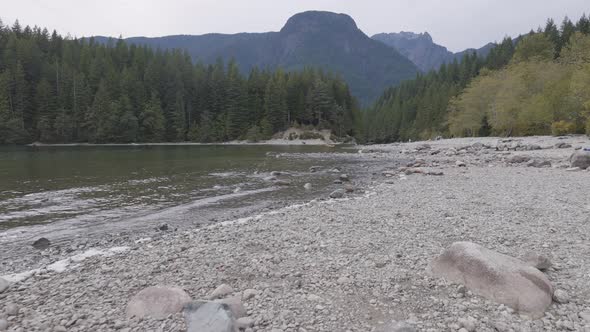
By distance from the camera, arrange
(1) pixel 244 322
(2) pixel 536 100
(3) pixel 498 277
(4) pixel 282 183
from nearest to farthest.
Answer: (1) pixel 244 322 → (3) pixel 498 277 → (4) pixel 282 183 → (2) pixel 536 100

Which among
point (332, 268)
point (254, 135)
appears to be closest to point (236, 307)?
point (332, 268)

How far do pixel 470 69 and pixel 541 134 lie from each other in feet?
251

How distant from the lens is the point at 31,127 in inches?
3467

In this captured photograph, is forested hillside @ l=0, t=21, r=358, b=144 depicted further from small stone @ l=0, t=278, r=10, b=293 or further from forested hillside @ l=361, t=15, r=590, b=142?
small stone @ l=0, t=278, r=10, b=293

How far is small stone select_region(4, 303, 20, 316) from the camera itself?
5781 millimetres

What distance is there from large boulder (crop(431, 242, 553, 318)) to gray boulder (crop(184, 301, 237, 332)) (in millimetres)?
3895

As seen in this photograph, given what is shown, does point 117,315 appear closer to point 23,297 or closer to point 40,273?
point 23,297

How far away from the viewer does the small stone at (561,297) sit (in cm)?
516

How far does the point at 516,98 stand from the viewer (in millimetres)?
55750

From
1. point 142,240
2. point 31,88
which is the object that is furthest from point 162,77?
point 142,240

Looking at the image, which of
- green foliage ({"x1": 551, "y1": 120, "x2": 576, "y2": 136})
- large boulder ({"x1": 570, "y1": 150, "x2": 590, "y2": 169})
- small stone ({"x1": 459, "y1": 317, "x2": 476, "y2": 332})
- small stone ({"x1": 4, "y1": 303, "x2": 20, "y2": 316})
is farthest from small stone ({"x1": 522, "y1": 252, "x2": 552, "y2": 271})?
green foliage ({"x1": 551, "y1": 120, "x2": 576, "y2": 136})

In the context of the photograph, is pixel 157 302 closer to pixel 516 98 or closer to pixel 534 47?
pixel 516 98

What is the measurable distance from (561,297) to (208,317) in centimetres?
530

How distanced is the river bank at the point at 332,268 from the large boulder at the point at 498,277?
0.58 ft
